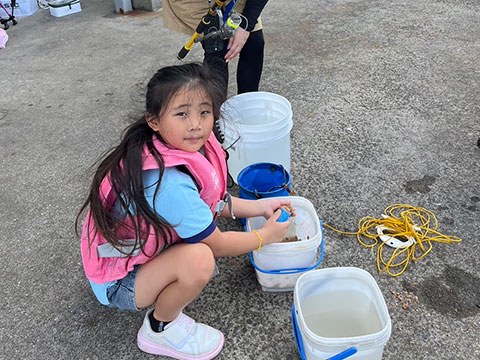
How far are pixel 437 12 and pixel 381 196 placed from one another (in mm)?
3127

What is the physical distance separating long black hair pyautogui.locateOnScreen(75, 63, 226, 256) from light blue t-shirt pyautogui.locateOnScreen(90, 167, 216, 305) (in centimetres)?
2

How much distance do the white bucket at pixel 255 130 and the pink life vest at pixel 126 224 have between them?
0.56 metres

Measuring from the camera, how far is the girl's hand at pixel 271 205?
1734 millimetres

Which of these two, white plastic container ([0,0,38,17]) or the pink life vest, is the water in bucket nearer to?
the pink life vest

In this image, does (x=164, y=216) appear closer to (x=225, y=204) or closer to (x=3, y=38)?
(x=225, y=204)

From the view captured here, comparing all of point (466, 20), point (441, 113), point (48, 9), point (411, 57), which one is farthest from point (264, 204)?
point (48, 9)

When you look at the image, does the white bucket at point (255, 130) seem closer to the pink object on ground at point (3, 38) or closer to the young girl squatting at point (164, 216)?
the young girl squatting at point (164, 216)

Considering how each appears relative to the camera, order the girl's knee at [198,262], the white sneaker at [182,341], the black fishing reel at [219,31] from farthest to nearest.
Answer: the black fishing reel at [219,31] → the white sneaker at [182,341] → the girl's knee at [198,262]

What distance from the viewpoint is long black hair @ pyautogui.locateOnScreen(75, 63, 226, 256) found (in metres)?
1.29

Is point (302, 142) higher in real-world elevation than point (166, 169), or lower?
lower

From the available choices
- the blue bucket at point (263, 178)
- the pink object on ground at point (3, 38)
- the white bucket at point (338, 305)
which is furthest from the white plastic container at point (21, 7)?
the white bucket at point (338, 305)

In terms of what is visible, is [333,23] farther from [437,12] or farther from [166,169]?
[166,169]

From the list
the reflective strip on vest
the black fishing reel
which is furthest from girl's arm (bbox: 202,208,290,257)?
the black fishing reel

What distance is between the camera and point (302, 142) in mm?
2648
